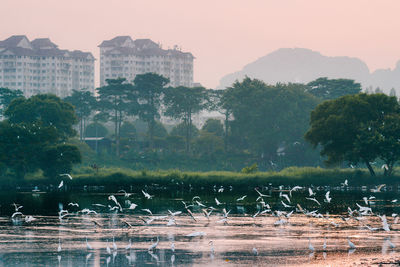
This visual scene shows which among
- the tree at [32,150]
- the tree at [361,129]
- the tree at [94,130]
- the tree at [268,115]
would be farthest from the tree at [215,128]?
the tree at [361,129]

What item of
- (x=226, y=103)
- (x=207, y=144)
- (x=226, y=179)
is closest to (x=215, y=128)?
(x=226, y=103)

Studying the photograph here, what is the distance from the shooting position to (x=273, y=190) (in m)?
90.3

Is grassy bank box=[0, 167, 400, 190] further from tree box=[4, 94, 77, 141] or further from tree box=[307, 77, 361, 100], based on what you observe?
tree box=[307, 77, 361, 100]

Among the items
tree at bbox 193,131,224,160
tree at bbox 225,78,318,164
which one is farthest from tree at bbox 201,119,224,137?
tree at bbox 225,78,318,164

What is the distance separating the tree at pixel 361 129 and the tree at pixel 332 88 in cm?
6114

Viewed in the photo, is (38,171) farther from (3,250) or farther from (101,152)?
(3,250)

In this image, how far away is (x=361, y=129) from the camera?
311 feet

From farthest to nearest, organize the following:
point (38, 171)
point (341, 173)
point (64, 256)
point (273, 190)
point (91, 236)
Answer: point (38, 171) < point (341, 173) < point (273, 190) < point (91, 236) < point (64, 256)

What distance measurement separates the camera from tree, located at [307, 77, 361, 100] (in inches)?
6334

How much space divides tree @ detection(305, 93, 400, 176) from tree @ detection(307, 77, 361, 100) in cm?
6114

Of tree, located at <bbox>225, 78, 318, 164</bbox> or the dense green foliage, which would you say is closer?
the dense green foliage

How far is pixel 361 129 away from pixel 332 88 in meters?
70.1

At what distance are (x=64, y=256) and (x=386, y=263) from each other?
52.3 ft

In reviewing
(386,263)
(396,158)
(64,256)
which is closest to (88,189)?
(396,158)
